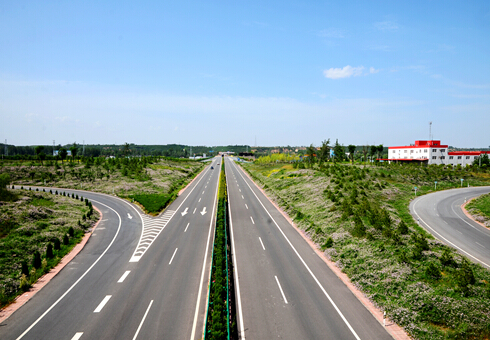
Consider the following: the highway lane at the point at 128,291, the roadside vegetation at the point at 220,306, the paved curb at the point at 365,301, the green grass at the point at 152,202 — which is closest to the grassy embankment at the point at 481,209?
the paved curb at the point at 365,301

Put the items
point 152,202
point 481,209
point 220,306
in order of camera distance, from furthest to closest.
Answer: point 152,202
point 481,209
point 220,306

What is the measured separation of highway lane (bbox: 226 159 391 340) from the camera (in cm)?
1495

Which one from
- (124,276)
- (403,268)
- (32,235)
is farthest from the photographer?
(32,235)

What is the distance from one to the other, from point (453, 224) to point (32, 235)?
2006 inches

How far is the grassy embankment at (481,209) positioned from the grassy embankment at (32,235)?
167ft

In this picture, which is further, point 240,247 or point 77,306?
point 240,247

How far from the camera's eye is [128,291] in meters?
18.9

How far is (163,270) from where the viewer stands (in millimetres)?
22312

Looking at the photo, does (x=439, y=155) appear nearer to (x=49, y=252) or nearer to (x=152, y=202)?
(x=152, y=202)

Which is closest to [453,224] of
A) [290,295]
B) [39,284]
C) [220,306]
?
[290,295]

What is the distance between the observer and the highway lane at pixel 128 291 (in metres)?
15.0

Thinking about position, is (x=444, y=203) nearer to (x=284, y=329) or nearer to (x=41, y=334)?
(x=284, y=329)

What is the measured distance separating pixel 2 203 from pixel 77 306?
84.7ft

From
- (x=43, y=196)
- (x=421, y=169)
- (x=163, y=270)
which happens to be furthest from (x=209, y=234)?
(x=421, y=169)
